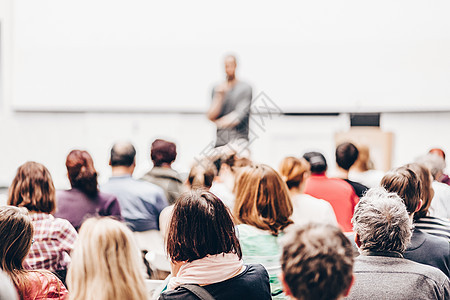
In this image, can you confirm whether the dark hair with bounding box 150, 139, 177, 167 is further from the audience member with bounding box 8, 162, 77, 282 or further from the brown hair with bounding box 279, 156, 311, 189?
the audience member with bounding box 8, 162, 77, 282

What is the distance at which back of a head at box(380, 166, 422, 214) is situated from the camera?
2.39 metres

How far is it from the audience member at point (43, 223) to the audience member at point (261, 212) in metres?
0.83

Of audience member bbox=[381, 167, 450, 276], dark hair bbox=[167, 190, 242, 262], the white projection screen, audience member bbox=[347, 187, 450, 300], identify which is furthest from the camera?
the white projection screen

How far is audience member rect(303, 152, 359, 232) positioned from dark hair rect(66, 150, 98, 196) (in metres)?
1.42

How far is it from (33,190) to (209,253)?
1.27 metres

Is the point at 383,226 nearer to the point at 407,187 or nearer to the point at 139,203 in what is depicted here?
the point at 407,187

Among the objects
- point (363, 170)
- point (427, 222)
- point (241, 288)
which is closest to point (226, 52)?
point (363, 170)

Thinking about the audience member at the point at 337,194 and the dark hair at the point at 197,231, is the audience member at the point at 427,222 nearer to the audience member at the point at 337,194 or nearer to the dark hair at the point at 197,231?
the audience member at the point at 337,194

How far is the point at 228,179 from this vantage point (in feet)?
12.5

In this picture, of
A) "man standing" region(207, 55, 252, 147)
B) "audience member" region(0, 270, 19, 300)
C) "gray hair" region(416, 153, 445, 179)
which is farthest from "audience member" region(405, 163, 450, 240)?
"man standing" region(207, 55, 252, 147)

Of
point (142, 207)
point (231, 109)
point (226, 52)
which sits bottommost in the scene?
point (142, 207)

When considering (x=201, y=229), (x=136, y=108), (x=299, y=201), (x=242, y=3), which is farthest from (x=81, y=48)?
(x=201, y=229)

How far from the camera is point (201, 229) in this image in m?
1.89

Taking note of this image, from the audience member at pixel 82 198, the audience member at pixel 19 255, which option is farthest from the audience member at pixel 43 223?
the audience member at pixel 19 255
